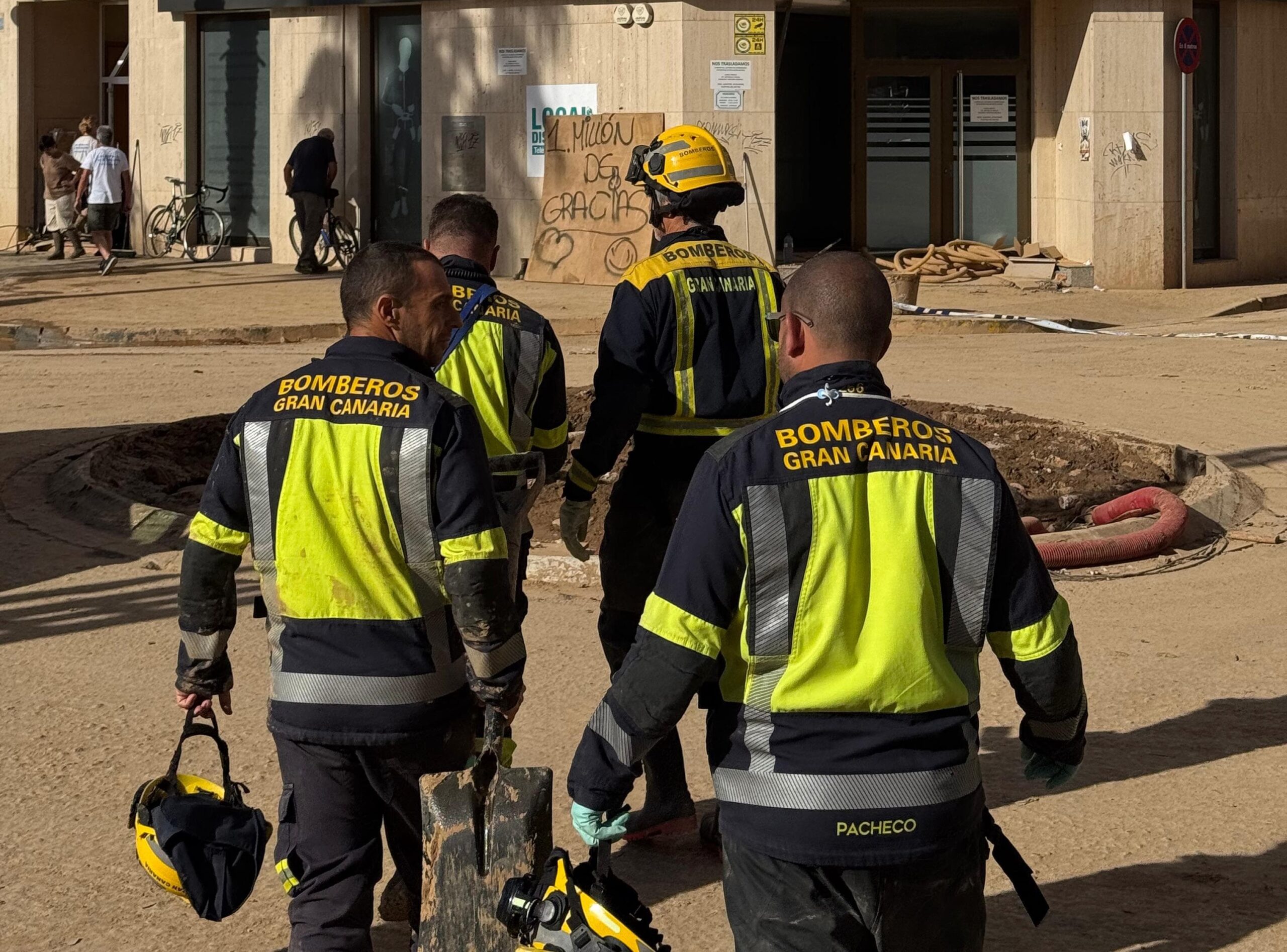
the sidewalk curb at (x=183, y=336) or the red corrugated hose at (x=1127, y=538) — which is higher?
the sidewalk curb at (x=183, y=336)

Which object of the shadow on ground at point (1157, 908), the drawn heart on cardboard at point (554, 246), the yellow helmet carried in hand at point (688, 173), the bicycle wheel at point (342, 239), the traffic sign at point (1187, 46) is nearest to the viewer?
the shadow on ground at point (1157, 908)

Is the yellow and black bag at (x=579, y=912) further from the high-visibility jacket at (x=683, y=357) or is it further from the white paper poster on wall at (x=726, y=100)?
the white paper poster on wall at (x=726, y=100)

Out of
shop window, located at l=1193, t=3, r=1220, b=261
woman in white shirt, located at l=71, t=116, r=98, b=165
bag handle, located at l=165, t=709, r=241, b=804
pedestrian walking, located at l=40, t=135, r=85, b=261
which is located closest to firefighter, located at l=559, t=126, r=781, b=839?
bag handle, located at l=165, t=709, r=241, b=804

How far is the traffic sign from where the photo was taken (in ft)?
67.8

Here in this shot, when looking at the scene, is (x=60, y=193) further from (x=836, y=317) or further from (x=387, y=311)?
(x=836, y=317)

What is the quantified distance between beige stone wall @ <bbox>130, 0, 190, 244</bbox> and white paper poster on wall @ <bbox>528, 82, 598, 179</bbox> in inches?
219

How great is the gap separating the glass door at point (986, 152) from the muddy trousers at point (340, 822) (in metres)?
20.8

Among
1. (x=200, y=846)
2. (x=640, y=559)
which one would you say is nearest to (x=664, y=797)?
(x=640, y=559)

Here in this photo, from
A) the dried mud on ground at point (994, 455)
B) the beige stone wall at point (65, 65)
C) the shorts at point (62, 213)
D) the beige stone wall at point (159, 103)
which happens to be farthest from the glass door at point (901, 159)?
the beige stone wall at point (65, 65)

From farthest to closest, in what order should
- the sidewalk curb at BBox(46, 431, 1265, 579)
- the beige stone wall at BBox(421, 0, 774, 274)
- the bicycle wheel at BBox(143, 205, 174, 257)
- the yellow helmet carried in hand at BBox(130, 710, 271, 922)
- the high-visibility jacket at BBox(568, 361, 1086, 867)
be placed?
the bicycle wheel at BBox(143, 205, 174, 257) → the beige stone wall at BBox(421, 0, 774, 274) → the sidewalk curb at BBox(46, 431, 1265, 579) → the yellow helmet carried in hand at BBox(130, 710, 271, 922) → the high-visibility jacket at BBox(568, 361, 1086, 867)

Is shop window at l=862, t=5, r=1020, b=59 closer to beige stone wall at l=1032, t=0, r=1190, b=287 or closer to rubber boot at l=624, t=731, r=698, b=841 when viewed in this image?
beige stone wall at l=1032, t=0, r=1190, b=287

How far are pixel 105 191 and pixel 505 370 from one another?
19.8 meters

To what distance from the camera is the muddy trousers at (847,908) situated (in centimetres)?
298

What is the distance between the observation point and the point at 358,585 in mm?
3689
